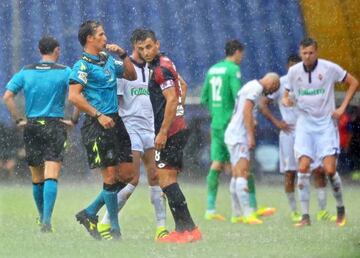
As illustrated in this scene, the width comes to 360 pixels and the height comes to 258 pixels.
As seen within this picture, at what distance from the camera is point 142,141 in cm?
1382

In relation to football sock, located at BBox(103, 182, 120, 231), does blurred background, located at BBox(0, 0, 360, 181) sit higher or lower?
higher

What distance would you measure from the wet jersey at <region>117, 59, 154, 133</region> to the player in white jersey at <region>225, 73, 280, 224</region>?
1639 mm

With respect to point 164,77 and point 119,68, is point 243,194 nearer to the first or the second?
point 119,68

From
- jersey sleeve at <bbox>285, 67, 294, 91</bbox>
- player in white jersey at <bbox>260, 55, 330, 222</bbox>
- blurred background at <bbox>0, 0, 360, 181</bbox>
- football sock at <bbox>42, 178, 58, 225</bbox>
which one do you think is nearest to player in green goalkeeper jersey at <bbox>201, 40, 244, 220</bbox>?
player in white jersey at <bbox>260, 55, 330, 222</bbox>

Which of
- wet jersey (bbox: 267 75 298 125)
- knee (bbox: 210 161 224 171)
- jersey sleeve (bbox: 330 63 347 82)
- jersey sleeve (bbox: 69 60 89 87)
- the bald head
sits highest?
jersey sleeve (bbox: 69 60 89 87)

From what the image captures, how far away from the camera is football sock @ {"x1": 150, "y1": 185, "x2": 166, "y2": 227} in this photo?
42.8 ft

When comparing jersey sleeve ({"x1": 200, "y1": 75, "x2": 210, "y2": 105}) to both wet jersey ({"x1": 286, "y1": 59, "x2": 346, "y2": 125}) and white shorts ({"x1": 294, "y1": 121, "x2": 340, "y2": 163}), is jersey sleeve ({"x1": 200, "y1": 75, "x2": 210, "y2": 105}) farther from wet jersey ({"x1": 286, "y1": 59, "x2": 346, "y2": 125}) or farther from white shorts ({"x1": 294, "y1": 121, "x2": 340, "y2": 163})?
white shorts ({"x1": 294, "y1": 121, "x2": 340, "y2": 163})

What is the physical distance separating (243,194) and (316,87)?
4.63ft

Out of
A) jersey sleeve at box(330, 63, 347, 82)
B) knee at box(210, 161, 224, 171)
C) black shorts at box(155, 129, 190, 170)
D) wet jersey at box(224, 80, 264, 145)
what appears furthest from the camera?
knee at box(210, 161, 224, 171)

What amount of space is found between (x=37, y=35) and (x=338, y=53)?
13.8 feet

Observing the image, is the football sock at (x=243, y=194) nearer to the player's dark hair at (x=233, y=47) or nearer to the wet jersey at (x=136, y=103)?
the player's dark hair at (x=233, y=47)

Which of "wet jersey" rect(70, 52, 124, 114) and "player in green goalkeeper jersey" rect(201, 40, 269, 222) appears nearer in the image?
"wet jersey" rect(70, 52, 124, 114)

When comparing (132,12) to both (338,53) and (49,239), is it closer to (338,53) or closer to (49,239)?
(338,53)

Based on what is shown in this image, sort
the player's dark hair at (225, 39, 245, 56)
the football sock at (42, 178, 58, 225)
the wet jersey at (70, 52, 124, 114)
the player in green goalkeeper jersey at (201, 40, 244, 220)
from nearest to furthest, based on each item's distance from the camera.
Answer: the wet jersey at (70, 52, 124, 114), the football sock at (42, 178, 58, 225), the player in green goalkeeper jersey at (201, 40, 244, 220), the player's dark hair at (225, 39, 245, 56)
